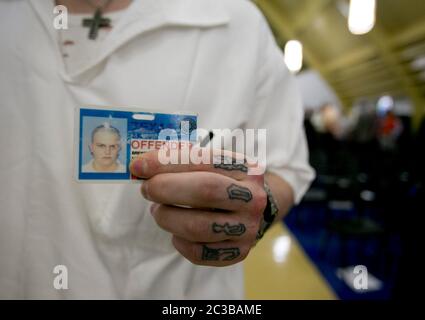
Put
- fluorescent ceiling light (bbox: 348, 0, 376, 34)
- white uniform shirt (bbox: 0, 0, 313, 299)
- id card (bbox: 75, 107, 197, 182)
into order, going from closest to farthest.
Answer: id card (bbox: 75, 107, 197, 182), white uniform shirt (bbox: 0, 0, 313, 299), fluorescent ceiling light (bbox: 348, 0, 376, 34)

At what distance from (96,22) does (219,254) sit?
30 centimetres

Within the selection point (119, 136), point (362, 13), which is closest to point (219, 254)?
point (119, 136)

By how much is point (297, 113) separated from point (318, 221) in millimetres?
2656

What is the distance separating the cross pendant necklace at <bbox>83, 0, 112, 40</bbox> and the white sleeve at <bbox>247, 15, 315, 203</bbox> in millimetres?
222

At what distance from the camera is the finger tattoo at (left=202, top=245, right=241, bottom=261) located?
0.32 metres

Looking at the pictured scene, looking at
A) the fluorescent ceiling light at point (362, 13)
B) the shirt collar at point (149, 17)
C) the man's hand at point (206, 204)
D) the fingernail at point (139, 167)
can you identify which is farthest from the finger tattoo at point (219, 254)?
the fluorescent ceiling light at point (362, 13)

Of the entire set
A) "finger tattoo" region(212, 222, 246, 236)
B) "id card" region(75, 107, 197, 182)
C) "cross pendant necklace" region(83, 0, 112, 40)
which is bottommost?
"finger tattoo" region(212, 222, 246, 236)

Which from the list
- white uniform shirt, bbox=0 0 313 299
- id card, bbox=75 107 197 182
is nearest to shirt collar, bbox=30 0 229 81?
white uniform shirt, bbox=0 0 313 299

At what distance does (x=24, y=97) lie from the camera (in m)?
0.37

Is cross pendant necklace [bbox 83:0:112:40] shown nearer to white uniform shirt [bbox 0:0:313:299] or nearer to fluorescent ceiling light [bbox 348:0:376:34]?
white uniform shirt [bbox 0:0:313:299]

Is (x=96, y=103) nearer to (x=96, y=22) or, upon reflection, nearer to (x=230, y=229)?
(x=96, y=22)

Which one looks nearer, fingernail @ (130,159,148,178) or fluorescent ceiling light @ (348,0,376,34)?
fingernail @ (130,159,148,178)

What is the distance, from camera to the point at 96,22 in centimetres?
35
